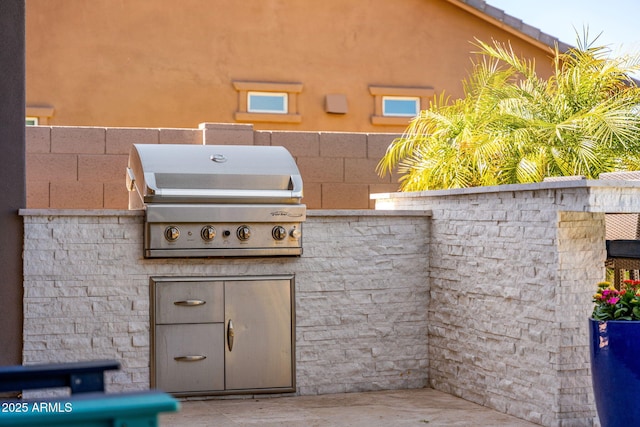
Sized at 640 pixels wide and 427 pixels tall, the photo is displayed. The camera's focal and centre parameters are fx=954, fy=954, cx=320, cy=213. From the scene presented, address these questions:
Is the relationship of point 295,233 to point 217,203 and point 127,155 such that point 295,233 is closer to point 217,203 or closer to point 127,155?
point 217,203

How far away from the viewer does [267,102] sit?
11.7 m

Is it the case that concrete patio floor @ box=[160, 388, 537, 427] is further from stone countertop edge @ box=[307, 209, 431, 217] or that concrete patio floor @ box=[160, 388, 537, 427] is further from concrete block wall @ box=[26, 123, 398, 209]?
concrete block wall @ box=[26, 123, 398, 209]

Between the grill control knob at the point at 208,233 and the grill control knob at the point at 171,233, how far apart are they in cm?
15

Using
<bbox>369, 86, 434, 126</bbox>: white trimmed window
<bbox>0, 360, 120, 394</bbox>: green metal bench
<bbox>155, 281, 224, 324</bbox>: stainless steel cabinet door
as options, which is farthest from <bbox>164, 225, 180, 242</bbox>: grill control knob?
<bbox>369, 86, 434, 126</bbox>: white trimmed window

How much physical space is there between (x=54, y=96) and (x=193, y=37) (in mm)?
1820

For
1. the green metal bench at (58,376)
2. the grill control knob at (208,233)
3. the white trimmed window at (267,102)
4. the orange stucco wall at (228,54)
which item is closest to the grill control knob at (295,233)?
the grill control knob at (208,233)

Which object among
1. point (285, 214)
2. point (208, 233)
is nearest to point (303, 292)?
point (285, 214)

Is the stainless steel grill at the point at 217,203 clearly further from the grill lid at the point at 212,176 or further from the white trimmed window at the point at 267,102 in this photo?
the white trimmed window at the point at 267,102

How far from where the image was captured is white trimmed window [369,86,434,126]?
12.0 metres

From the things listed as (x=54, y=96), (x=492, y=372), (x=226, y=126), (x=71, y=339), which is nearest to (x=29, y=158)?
(x=226, y=126)

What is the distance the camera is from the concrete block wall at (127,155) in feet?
25.0

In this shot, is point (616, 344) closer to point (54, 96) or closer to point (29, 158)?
point (29, 158)

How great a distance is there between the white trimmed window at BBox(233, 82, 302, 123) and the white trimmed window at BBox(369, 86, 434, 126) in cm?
102

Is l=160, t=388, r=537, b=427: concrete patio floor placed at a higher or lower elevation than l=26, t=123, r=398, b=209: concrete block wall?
lower
